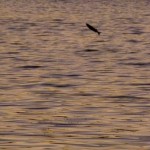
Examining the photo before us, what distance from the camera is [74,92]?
90.4 feet

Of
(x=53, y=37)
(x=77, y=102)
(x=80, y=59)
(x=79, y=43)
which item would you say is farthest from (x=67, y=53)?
(x=77, y=102)

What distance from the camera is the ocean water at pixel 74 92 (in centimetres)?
1991

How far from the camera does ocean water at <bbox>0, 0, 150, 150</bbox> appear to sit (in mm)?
19906

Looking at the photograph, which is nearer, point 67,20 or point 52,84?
point 52,84

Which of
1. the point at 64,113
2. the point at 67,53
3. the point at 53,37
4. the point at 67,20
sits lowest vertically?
the point at 67,20

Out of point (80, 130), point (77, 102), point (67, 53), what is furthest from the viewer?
point (67, 53)

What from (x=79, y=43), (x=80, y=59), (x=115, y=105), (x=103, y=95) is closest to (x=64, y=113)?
(x=115, y=105)

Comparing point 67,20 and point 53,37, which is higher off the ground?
point 53,37

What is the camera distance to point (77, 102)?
2534 centimetres

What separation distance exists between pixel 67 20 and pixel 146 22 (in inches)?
300

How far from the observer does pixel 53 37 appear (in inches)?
2173

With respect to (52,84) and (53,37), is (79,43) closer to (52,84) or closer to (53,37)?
(53,37)

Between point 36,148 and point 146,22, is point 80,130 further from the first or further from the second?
point 146,22

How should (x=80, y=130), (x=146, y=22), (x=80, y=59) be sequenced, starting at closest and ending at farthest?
(x=80, y=130)
(x=80, y=59)
(x=146, y=22)
